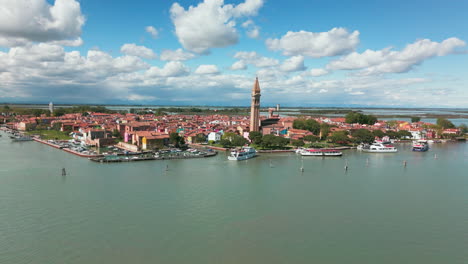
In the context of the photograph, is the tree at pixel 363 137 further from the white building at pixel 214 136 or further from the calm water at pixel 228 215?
the white building at pixel 214 136

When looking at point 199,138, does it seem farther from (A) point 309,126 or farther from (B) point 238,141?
(A) point 309,126

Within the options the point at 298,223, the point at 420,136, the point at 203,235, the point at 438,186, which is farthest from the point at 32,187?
the point at 420,136

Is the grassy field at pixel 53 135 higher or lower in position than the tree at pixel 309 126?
lower

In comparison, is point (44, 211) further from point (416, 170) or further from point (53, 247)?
point (416, 170)

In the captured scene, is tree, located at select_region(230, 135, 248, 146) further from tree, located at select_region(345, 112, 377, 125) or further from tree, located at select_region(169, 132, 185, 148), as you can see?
tree, located at select_region(345, 112, 377, 125)

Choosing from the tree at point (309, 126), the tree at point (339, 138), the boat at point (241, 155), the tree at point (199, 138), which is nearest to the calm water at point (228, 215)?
the boat at point (241, 155)

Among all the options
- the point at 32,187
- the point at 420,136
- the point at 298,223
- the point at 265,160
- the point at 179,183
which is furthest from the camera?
the point at 420,136

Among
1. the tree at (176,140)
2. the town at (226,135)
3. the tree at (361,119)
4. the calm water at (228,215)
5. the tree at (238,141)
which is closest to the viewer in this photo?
the calm water at (228,215)

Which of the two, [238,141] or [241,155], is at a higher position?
[238,141]

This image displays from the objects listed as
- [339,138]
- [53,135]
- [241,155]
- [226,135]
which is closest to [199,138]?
[226,135]
